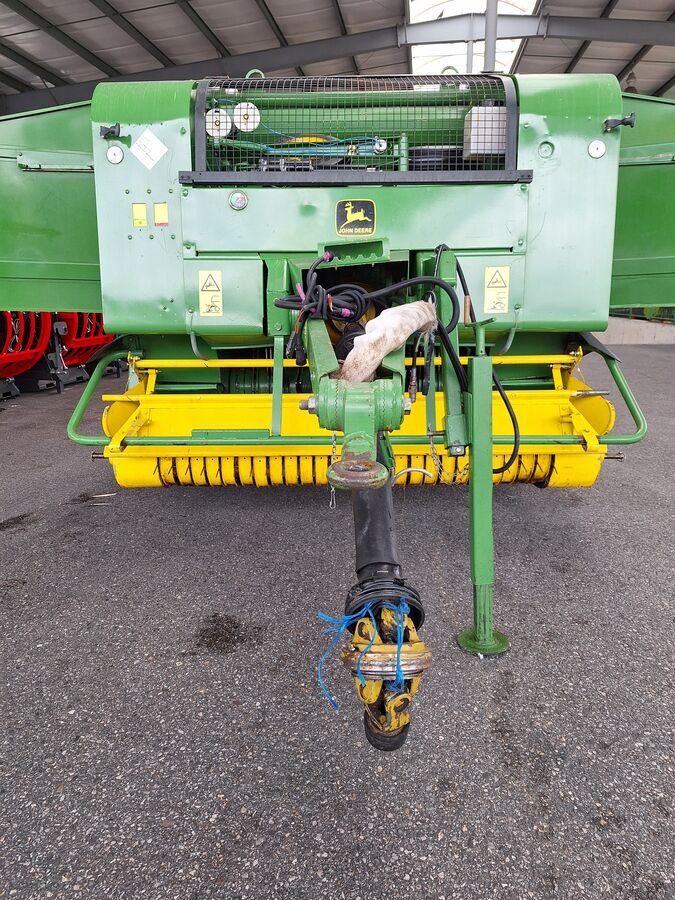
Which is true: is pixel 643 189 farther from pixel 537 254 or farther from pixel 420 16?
pixel 420 16

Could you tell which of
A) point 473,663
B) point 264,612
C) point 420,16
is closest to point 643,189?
point 473,663

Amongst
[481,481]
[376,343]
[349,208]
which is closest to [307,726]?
[481,481]

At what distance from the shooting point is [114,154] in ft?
8.36

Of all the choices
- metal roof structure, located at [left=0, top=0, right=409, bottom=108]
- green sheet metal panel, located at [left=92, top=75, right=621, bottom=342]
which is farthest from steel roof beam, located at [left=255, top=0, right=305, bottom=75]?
green sheet metal panel, located at [left=92, top=75, right=621, bottom=342]

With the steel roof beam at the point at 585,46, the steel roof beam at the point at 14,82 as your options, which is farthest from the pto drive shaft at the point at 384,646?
the steel roof beam at the point at 14,82

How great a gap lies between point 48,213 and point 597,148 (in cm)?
251

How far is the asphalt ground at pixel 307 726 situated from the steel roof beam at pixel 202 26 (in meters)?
9.18

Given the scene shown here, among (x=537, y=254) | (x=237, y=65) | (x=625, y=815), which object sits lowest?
(x=625, y=815)

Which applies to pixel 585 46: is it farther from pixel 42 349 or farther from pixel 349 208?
pixel 349 208

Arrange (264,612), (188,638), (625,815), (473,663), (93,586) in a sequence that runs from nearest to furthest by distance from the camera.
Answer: (625,815), (473,663), (188,638), (264,612), (93,586)

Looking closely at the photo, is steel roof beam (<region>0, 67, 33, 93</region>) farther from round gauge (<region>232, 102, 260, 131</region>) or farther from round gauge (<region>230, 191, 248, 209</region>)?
round gauge (<region>230, 191, 248, 209</region>)

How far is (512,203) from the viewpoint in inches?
100

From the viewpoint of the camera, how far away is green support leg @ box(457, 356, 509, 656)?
6.51 ft

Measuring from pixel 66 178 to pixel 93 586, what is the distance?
1935 millimetres
